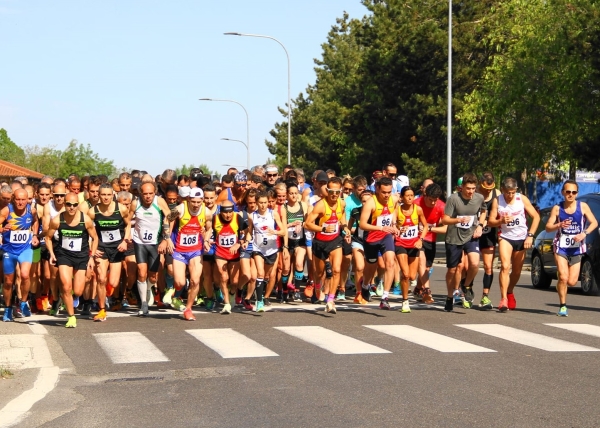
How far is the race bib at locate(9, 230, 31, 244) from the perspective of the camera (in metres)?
15.5

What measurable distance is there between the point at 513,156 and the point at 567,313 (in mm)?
26117

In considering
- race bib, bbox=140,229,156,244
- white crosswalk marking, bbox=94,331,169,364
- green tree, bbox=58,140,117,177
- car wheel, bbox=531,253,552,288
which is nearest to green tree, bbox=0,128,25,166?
green tree, bbox=58,140,117,177

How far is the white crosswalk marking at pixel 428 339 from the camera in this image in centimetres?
1220

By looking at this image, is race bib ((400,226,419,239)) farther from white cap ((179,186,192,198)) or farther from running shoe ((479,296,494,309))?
white cap ((179,186,192,198))

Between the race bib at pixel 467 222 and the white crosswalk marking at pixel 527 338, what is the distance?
2.28 m

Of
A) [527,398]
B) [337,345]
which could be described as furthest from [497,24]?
[527,398]

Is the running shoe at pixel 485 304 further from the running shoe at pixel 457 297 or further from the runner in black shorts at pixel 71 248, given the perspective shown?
the runner in black shorts at pixel 71 248

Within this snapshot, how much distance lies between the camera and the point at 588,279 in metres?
20.1

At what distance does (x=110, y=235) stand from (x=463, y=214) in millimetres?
4982

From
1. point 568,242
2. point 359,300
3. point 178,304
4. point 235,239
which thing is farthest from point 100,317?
point 568,242

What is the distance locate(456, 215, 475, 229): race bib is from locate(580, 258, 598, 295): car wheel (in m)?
4.45

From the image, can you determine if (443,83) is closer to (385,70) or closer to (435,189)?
(385,70)

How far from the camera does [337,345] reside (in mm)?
12578

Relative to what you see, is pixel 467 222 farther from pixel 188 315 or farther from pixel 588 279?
pixel 588 279
